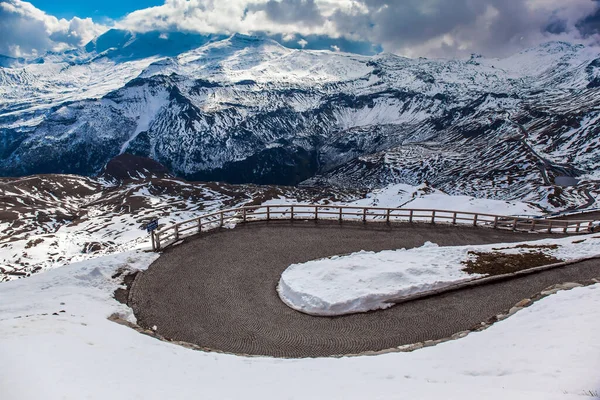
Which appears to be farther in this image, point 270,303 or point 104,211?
point 104,211

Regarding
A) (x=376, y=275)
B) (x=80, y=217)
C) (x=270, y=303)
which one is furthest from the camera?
(x=80, y=217)

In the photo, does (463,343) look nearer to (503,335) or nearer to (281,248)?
(503,335)

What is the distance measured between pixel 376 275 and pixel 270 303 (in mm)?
4820

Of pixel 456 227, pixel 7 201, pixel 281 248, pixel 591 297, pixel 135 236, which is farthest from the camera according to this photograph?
pixel 7 201

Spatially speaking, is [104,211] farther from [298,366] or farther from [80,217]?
[298,366]

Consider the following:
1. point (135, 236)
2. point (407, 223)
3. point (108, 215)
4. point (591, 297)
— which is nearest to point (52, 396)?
point (591, 297)

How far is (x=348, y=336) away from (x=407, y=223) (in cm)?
1367

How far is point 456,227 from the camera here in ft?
79.5

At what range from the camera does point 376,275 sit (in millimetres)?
15617

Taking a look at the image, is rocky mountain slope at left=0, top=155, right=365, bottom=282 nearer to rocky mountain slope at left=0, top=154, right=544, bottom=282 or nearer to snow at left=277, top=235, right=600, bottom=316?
rocky mountain slope at left=0, top=154, right=544, bottom=282

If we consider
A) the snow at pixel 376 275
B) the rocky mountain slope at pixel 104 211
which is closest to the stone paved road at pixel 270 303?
the snow at pixel 376 275

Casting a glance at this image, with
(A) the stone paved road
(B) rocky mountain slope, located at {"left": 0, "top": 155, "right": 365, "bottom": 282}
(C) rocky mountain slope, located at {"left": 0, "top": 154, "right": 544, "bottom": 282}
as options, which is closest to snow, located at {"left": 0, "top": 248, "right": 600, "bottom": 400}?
(A) the stone paved road

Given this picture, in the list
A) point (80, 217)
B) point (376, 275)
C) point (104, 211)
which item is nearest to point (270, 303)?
point (376, 275)

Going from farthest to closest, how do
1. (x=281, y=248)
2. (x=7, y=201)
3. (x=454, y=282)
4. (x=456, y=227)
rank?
1. (x=7, y=201)
2. (x=456, y=227)
3. (x=281, y=248)
4. (x=454, y=282)
